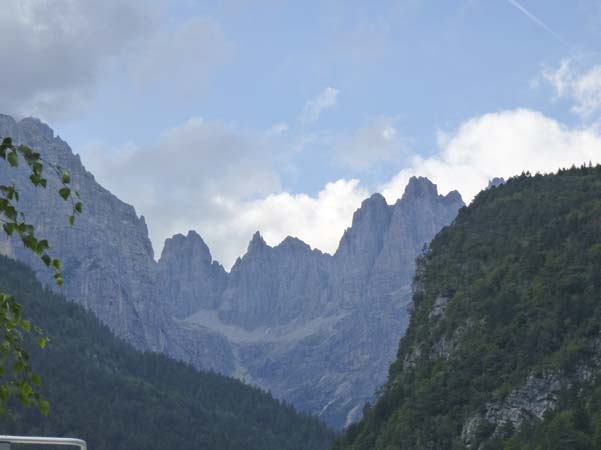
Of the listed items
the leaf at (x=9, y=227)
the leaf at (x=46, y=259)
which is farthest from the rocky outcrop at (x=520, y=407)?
the leaf at (x=9, y=227)

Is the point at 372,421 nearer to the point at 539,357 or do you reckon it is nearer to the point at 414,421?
the point at 414,421

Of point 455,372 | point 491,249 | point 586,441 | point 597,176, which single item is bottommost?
point 586,441

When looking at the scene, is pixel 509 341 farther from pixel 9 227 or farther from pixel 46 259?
pixel 9 227

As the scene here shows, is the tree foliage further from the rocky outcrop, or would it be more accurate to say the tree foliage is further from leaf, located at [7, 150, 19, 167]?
the rocky outcrop

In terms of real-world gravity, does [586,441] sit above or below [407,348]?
below

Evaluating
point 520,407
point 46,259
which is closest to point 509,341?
point 520,407

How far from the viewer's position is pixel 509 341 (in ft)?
415

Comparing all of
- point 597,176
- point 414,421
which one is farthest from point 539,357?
point 597,176

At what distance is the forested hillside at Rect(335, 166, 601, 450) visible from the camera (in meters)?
109

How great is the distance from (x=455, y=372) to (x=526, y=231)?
3288 centimetres

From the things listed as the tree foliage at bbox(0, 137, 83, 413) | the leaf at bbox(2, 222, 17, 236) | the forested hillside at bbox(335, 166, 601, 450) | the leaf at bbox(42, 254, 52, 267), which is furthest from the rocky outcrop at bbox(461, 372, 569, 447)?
the leaf at bbox(2, 222, 17, 236)

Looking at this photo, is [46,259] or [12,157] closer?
[12,157]

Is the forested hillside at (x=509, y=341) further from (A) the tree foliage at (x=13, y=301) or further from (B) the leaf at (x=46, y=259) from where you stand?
(A) the tree foliage at (x=13, y=301)

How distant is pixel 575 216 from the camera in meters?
140
